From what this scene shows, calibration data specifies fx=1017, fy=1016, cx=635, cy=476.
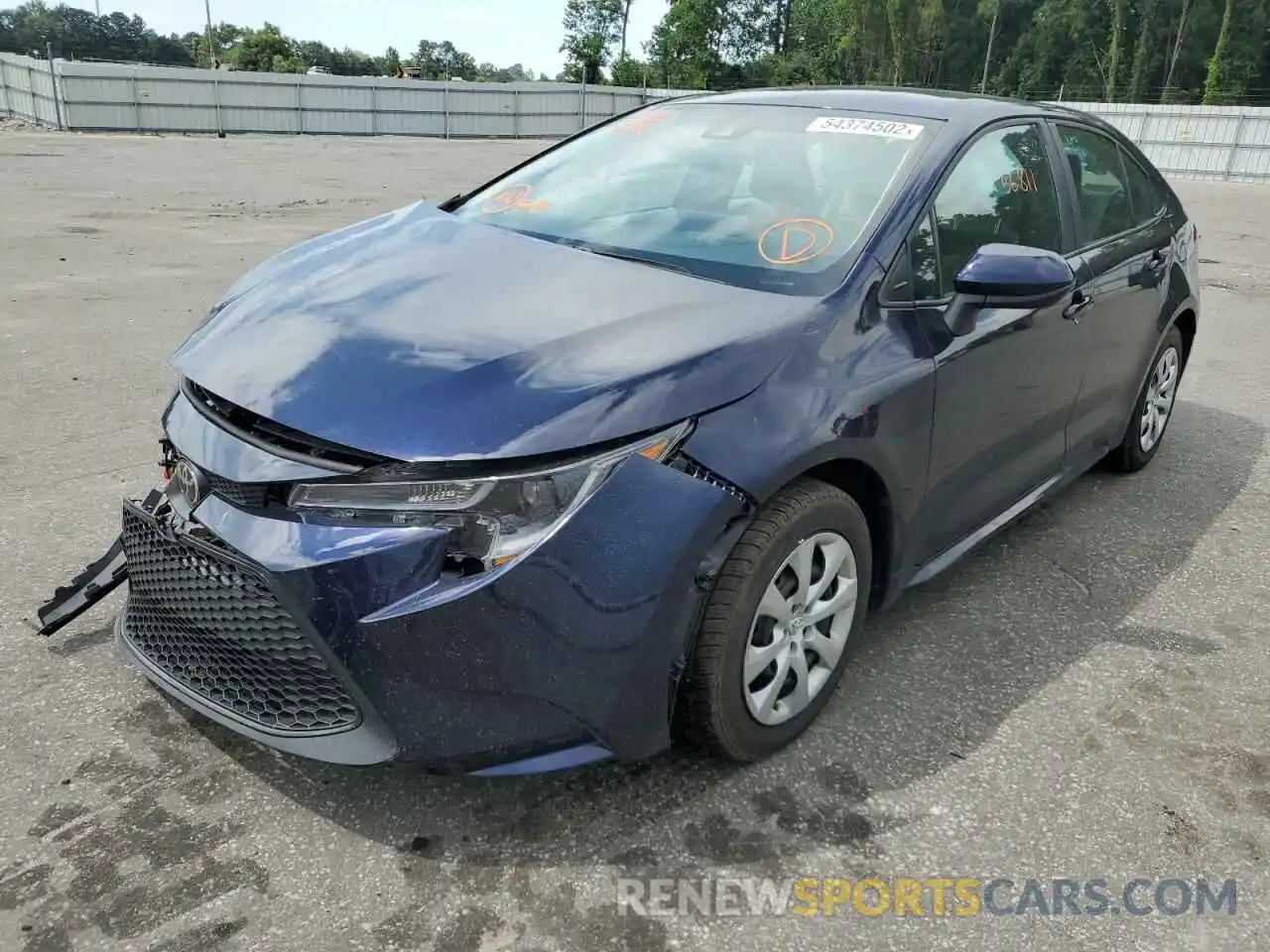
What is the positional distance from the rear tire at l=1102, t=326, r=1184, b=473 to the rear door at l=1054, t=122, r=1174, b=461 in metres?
0.19

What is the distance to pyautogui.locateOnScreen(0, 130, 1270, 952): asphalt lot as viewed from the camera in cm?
212

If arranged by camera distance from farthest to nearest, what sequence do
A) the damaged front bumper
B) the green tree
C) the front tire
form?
the green tree < the front tire < the damaged front bumper

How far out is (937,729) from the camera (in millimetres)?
2824

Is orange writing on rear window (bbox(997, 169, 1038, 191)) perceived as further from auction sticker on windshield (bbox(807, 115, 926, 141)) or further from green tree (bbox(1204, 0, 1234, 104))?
green tree (bbox(1204, 0, 1234, 104))

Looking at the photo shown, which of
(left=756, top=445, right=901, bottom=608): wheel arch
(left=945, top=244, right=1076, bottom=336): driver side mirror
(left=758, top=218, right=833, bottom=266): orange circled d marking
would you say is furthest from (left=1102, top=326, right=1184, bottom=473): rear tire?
(left=758, top=218, right=833, bottom=266): orange circled d marking

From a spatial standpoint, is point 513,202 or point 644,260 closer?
point 644,260

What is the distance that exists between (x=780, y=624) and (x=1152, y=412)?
3152 mm

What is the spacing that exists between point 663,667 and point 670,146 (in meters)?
2.00

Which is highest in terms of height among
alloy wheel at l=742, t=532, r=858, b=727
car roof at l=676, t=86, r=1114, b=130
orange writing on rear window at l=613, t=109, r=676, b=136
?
car roof at l=676, t=86, r=1114, b=130

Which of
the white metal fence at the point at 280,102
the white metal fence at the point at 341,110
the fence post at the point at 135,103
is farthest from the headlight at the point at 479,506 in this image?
the fence post at the point at 135,103

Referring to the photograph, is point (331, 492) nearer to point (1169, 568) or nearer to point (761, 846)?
point (761, 846)

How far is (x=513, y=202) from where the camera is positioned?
348 cm

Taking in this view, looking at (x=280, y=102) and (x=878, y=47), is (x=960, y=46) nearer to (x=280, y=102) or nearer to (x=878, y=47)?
(x=878, y=47)

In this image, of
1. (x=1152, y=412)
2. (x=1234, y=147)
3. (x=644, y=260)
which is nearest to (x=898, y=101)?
(x=644, y=260)
